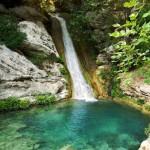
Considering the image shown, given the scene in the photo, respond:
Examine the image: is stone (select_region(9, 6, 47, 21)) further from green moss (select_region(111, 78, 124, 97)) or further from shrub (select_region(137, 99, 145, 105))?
shrub (select_region(137, 99, 145, 105))

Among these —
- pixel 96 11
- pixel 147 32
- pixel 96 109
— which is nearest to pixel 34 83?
pixel 96 109

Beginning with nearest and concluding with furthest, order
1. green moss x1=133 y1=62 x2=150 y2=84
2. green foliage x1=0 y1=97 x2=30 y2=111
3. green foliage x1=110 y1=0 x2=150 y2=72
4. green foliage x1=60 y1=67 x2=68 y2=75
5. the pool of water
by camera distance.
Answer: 1. green foliage x1=110 y1=0 x2=150 y2=72
2. the pool of water
3. green foliage x1=0 y1=97 x2=30 y2=111
4. green moss x1=133 y1=62 x2=150 y2=84
5. green foliage x1=60 y1=67 x2=68 y2=75

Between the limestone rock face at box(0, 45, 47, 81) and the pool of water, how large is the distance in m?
2.68

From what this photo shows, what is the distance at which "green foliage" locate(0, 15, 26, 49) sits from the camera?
63.0 feet

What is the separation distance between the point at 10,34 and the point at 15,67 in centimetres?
297

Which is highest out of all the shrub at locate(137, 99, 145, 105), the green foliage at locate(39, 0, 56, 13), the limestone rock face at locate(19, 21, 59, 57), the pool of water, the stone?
the green foliage at locate(39, 0, 56, 13)

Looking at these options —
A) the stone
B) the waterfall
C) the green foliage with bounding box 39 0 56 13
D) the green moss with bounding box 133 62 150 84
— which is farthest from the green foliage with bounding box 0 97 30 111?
the green foliage with bounding box 39 0 56 13

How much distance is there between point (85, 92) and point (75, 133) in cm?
785

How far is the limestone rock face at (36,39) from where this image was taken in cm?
2022

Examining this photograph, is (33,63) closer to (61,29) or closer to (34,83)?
(34,83)

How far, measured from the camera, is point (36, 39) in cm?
2072

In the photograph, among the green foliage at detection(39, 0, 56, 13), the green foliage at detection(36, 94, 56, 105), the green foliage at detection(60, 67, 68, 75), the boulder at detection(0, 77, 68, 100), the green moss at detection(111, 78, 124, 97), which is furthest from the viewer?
the green foliage at detection(39, 0, 56, 13)

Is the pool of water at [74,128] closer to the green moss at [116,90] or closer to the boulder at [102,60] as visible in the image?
the green moss at [116,90]

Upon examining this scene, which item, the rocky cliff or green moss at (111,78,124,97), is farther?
green moss at (111,78,124,97)
